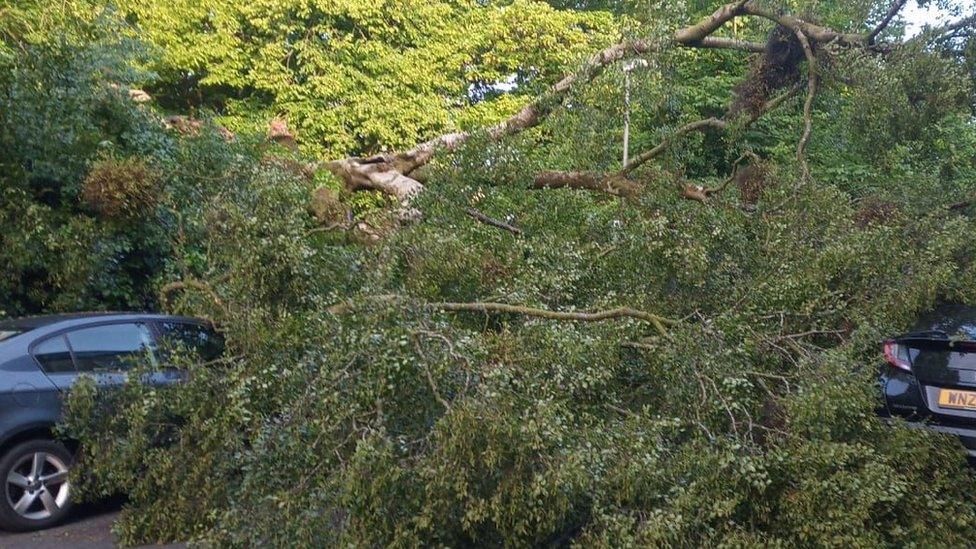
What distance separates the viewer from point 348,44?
19.8 meters

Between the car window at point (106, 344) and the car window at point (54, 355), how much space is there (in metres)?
0.06

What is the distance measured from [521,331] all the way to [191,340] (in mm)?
2486

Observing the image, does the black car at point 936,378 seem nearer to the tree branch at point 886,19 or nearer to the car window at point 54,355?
the tree branch at point 886,19

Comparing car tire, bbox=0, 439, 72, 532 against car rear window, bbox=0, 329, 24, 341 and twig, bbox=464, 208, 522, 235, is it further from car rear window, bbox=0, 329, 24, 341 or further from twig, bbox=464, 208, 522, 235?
twig, bbox=464, 208, 522, 235

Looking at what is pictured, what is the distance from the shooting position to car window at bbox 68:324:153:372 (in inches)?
280

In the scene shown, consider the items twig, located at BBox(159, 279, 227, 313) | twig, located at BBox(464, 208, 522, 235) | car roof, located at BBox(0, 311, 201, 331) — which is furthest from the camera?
twig, located at BBox(464, 208, 522, 235)

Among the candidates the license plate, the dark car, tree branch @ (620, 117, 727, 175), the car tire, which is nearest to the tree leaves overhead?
tree branch @ (620, 117, 727, 175)

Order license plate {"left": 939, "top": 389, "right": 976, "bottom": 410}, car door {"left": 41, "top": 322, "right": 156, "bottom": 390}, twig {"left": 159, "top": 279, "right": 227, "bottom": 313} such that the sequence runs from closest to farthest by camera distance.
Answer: license plate {"left": 939, "top": 389, "right": 976, "bottom": 410} → twig {"left": 159, "top": 279, "right": 227, "bottom": 313} → car door {"left": 41, "top": 322, "right": 156, "bottom": 390}

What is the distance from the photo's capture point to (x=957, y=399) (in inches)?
238

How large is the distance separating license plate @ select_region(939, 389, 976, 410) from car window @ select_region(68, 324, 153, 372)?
5.27m

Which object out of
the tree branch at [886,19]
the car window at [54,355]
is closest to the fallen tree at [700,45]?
the tree branch at [886,19]

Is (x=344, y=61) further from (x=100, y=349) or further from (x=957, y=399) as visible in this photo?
(x=957, y=399)

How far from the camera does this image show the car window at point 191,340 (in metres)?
6.27

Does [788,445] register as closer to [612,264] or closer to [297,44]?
[612,264]
